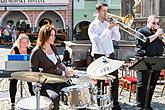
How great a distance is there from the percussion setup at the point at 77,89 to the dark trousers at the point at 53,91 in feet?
0.42

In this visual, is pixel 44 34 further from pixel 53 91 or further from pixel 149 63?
pixel 149 63

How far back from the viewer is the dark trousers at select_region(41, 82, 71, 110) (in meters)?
5.23

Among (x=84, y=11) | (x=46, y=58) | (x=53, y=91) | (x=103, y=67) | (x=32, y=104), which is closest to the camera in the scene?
(x=32, y=104)

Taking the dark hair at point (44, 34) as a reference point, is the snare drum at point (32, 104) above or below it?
below

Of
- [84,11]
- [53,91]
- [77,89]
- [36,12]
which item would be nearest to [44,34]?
[53,91]

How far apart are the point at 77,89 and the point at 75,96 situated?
4.1 inches

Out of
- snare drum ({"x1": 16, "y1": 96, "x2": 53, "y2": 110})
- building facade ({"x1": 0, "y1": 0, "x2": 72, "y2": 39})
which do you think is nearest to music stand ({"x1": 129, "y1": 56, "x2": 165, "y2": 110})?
snare drum ({"x1": 16, "y1": 96, "x2": 53, "y2": 110})

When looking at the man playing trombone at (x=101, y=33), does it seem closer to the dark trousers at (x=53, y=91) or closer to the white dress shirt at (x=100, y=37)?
the white dress shirt at (x=100, y=37)

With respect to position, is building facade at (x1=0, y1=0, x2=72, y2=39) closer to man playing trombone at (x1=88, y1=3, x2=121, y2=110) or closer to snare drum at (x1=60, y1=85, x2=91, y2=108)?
man playing trombone at (x1=88, y1=3, x2=121, y2=110)

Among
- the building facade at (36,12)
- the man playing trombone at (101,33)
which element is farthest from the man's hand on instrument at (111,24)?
the building facade at (36,12)

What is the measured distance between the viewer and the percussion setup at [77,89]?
15.6 ft

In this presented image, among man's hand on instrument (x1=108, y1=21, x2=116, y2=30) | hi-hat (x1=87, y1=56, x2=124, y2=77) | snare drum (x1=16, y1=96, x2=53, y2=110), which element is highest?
man's hand on instrument (x1=108, y1=21, x2=116, y2=30)

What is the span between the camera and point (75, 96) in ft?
17.5

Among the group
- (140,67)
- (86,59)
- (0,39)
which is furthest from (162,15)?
(0,39)
